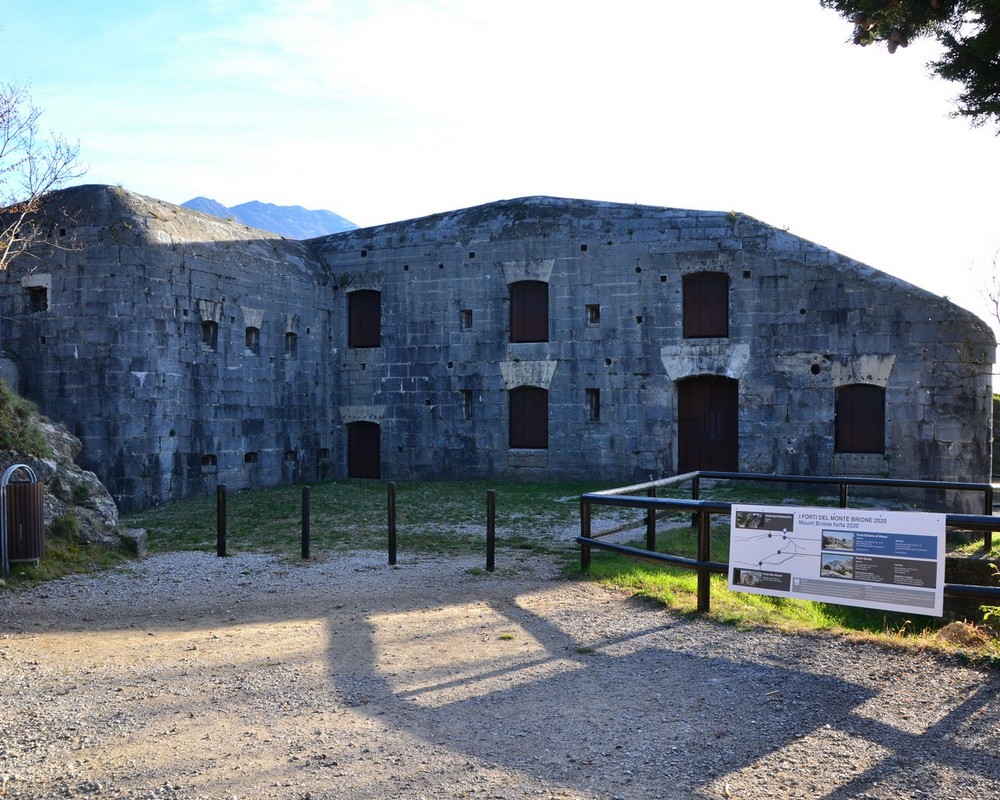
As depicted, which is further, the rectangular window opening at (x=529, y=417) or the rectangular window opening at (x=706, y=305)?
the rectangular window opening at (x=529, y=417)

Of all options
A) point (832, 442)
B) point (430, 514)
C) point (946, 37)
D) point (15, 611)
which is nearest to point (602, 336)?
point (832, 442)

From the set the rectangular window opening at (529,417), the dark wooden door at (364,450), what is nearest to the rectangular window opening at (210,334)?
the dark wooden door at (364,450)

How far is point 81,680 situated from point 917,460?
14.0 metres

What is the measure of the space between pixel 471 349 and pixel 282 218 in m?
177

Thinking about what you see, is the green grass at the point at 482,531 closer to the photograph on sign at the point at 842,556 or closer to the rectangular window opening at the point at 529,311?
the photograph on sign at the point at 842,556

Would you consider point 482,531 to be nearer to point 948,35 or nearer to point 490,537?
point 490,537

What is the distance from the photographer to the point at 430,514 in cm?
1310

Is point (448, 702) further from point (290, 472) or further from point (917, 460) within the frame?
point (290, 472)

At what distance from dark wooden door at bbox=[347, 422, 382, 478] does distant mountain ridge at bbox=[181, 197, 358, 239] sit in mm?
151409

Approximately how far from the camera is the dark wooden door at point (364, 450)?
763 inches

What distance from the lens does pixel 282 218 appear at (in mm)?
185375

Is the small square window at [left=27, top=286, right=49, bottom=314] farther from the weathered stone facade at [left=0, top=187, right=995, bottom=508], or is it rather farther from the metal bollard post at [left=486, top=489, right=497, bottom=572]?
the metal bollard post at [left=486, top=489, right=497, bottom=572]

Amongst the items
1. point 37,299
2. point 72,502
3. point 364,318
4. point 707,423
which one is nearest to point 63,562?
point 72,502

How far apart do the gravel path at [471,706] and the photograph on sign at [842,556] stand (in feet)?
1.28
